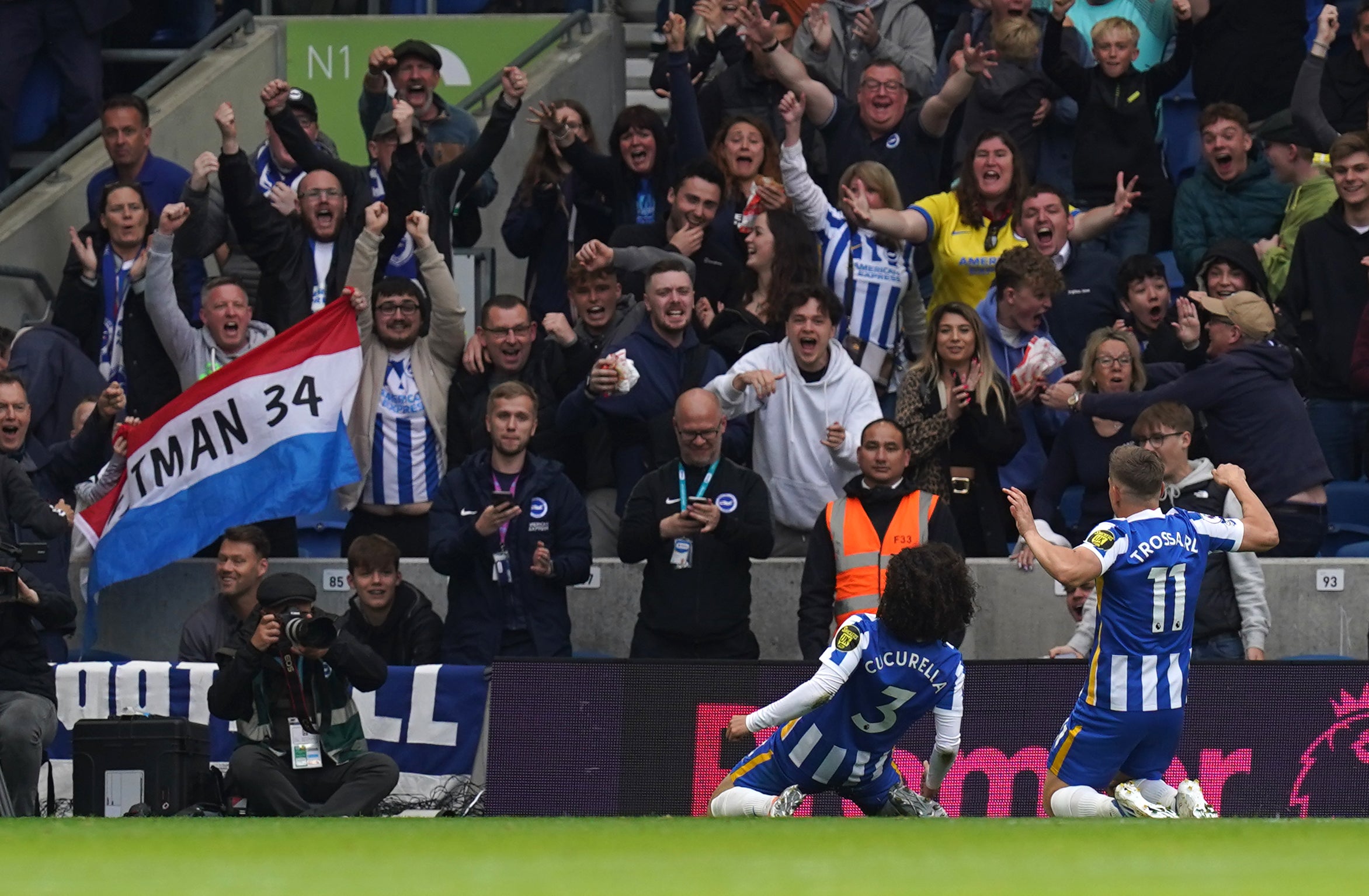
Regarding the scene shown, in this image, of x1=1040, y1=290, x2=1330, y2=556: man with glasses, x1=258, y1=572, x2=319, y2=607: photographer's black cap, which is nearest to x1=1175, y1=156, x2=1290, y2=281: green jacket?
x1=1040, y1=290, x2=1330, y2=556: man with glasses

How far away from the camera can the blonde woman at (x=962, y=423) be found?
35.2 ft

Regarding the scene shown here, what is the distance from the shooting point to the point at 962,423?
10.8 m

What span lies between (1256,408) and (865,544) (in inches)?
83.6

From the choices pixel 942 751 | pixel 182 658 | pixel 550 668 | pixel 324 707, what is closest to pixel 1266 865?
pixel 942 751

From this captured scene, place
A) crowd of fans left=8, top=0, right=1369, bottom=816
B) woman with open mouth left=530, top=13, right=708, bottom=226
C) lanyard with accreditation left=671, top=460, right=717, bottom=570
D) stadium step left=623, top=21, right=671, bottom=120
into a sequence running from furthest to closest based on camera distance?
1. stadium step left=623, top=21, right=671, bottom=120
2. woman with open mouth left=530, top=13, right=708, bottom=226
3. crowd of fans left=8, top=0, right=1369, bottom=816
4. lanyard with accreditation left=671, top=460, right=717, bottom=570

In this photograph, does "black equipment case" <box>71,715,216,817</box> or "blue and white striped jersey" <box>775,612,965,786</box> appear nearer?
"blue and white striped jersey" <box>775,612,965,786</box>

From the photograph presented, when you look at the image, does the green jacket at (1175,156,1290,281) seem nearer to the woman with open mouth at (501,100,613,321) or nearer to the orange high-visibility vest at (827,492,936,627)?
the orange high-visibility vest at (827,492,936,627)

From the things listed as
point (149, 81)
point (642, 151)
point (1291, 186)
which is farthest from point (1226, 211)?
point (149, 81)

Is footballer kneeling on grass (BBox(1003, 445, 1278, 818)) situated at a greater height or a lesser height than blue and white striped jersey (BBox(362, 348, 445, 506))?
lesser

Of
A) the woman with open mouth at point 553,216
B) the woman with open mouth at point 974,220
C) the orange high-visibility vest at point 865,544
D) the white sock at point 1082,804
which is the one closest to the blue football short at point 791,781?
the white sock at point 1082,804

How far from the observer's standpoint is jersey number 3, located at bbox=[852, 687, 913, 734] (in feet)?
27.8

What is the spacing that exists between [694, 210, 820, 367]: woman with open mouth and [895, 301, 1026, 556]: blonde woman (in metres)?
0.85

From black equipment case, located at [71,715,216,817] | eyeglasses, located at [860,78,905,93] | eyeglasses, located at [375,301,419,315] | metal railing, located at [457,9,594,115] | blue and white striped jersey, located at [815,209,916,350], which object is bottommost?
black equipment case, located at [71,715,216,817]

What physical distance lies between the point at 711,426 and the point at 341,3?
7.74 meters
